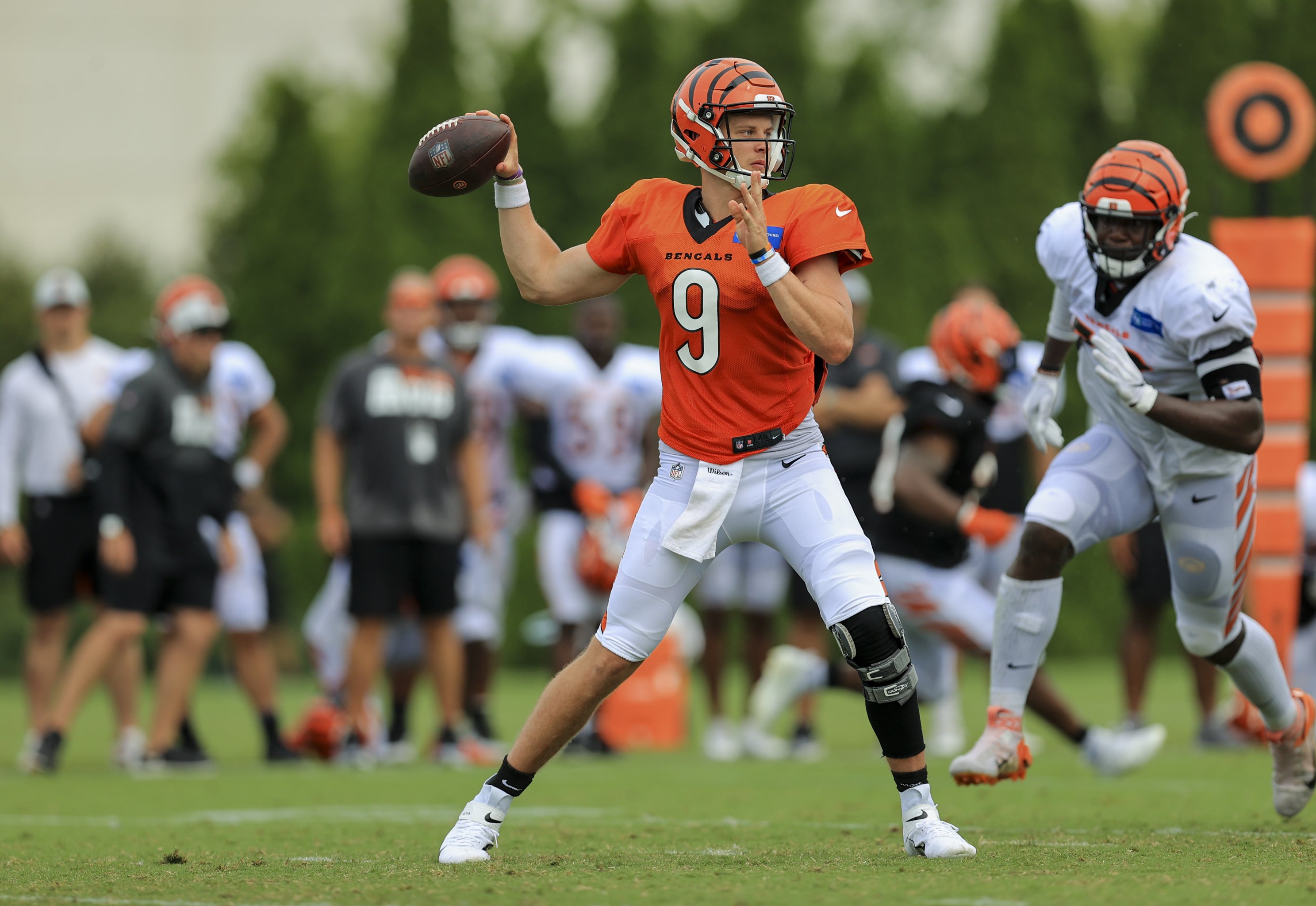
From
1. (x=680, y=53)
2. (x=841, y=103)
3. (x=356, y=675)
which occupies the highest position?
(x=680, y=53)

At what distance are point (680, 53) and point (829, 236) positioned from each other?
64.4 feet

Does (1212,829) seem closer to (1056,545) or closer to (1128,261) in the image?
(1056,545)

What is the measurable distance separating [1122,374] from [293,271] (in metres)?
15.6

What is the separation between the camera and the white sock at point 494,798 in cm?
467

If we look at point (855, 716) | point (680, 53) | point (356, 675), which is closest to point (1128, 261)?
point (356, 675)

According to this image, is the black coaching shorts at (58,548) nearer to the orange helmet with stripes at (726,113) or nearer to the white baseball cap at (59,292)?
the white baseball cap at (59,292)

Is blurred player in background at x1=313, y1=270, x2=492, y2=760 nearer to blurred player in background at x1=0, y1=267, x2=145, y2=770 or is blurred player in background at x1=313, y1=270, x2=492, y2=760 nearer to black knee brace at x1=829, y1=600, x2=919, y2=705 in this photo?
blurred player in background at x1=0, y1=267, x2=145, y2=770

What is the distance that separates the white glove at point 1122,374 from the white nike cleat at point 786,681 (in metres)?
3.80

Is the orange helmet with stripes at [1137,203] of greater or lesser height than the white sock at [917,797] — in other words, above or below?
above

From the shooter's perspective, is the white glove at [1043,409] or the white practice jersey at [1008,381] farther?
the white practice jersey at [1008,381]

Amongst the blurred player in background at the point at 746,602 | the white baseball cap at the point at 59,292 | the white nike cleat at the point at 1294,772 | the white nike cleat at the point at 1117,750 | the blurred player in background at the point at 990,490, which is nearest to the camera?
the white nike cleat at the point at 1294,772

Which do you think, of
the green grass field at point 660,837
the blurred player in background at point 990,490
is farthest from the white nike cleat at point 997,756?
the blurred player in background at point 990,490

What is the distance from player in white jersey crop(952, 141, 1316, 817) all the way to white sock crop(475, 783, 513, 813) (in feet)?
4.69

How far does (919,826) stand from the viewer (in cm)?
457
